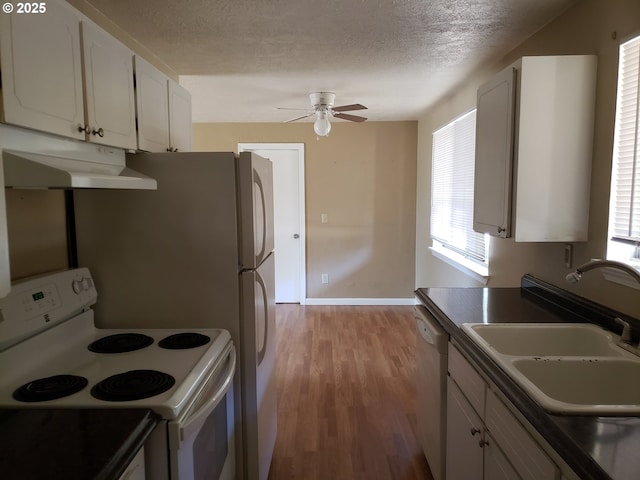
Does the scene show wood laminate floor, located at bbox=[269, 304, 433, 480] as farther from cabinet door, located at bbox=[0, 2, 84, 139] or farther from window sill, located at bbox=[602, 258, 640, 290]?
cabinet door, located at bbox=[0, 2, 84, 139]

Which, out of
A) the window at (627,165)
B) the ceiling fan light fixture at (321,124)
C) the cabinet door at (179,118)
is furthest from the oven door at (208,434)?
the ceiling fan light fixture at (321,124)

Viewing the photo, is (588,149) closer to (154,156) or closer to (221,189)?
(221,189)

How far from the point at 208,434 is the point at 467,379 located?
99cm

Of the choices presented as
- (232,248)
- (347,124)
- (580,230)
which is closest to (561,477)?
(580,230)

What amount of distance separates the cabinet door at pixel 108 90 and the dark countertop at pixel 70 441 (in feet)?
3.03

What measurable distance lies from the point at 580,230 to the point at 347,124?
12.4ft

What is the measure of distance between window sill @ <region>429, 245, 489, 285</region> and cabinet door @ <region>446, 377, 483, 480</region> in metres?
1.54

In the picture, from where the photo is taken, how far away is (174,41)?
2.50 metres

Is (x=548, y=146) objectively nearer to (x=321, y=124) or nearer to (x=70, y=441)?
(x=70, y=441)

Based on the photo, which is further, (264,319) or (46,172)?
(264,319)

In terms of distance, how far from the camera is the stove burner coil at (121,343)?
1623 mm

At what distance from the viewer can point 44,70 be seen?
1.23 meters

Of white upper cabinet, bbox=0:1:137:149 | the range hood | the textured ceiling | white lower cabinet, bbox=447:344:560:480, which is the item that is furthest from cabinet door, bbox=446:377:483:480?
the textured ceiling

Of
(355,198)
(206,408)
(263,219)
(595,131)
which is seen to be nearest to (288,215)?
(355,198)
